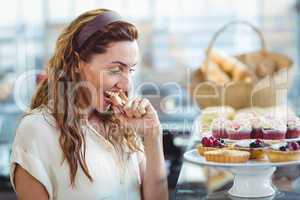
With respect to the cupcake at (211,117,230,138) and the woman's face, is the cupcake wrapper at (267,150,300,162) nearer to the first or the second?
the cupcake at (211,117,230,138)

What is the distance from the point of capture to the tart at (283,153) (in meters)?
1.25

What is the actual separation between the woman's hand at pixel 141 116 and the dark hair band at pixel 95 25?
0.18 m

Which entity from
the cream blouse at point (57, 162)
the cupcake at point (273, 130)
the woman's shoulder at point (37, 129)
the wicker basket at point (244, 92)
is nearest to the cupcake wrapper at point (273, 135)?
the cupcake at point (273, 130)

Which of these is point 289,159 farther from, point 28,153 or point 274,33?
point 274,33

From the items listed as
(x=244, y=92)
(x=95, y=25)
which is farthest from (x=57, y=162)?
(x=244, y=92)

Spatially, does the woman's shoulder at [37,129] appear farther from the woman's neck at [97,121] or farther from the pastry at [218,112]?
the pastry at [218,112]

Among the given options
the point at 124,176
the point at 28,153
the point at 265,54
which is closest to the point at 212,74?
the point at 265,54

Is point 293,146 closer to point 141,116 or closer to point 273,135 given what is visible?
point 273,135

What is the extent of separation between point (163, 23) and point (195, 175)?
3018 millimetres

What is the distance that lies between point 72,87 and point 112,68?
0.12m

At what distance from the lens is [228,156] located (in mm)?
1238

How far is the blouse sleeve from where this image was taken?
4.22 feet

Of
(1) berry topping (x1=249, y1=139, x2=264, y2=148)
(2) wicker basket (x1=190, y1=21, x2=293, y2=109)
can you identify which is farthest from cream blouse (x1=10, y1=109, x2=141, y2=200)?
(2) wicker basket (x1=190, y1=21, x2=293, y2=109)

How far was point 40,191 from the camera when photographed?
130 cm
